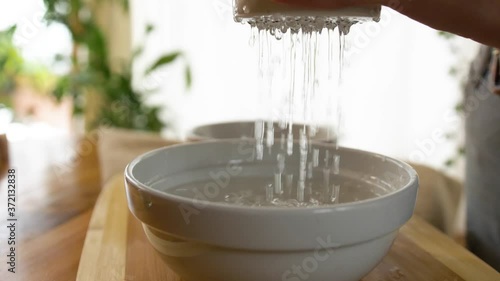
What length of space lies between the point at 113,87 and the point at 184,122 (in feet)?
1.05

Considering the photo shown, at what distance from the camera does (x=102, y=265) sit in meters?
0.57

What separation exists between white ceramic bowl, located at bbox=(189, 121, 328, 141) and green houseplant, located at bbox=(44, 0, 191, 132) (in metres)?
0.94

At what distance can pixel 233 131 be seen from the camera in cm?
92

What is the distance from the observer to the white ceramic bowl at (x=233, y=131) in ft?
2.83

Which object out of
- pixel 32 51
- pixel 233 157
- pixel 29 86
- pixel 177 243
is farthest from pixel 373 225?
pixel 29 86

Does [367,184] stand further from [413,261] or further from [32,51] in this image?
[32,51]

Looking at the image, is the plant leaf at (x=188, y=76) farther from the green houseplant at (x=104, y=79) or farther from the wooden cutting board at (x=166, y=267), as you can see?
the wooden cutting board at (x=166, y=267)

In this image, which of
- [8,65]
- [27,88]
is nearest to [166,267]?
[8,65]
